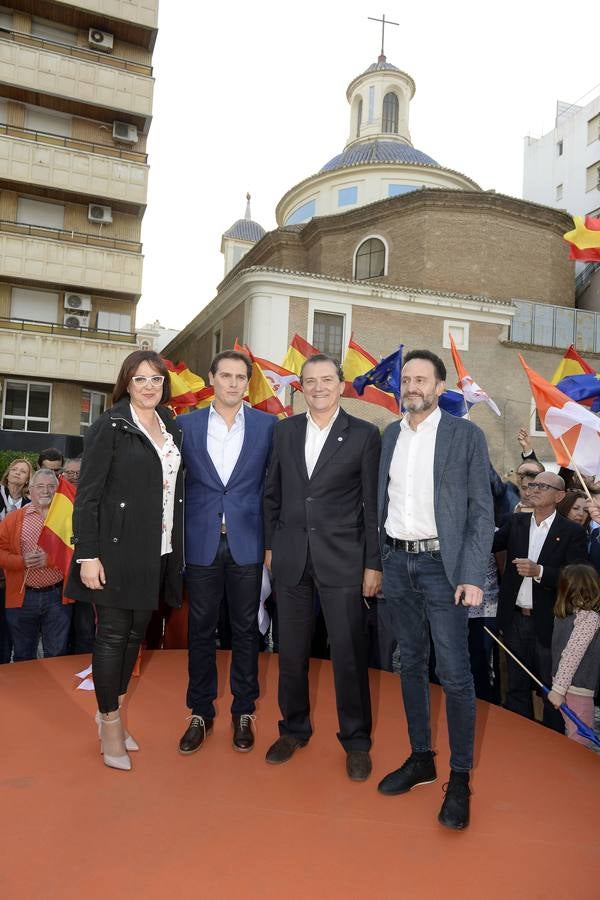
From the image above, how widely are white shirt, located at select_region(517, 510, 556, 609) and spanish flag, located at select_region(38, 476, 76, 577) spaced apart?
3455mm

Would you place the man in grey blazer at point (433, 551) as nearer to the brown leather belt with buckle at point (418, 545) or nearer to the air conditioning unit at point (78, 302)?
the brown leather belt with buckle at point (418, 545)

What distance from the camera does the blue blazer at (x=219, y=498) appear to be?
378cm

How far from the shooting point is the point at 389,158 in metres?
35.0

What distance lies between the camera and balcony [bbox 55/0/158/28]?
2255 centimetres

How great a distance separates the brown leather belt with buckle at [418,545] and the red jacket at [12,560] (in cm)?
311

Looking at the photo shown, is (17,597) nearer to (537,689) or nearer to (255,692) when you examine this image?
(255,692)

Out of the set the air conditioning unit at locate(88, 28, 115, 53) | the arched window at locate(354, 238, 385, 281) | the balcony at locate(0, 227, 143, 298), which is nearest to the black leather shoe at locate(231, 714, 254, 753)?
the balcony at locate(0, 227, 143, 298)

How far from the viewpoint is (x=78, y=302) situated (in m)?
22.5

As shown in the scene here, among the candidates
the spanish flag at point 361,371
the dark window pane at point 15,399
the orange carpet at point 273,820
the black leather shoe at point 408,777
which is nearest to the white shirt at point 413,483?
the black leather shoe at point 408,777

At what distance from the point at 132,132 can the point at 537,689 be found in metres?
23.8

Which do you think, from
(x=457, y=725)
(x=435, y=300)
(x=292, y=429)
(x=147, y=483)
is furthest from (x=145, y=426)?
(x=435, y=300)

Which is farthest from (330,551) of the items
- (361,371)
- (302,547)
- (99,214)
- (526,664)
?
(99,214)

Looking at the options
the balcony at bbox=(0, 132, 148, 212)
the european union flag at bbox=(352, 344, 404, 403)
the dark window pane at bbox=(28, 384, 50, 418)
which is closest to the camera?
the european union flag at bbox=(352, 344, 404, 403)

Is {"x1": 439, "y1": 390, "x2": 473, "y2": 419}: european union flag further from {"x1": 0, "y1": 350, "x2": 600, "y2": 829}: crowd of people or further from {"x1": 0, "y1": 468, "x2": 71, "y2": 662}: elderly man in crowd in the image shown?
{"x1": 0, "y1": 468, "x2": 71, "y2": 662}: elderly man in crowd
